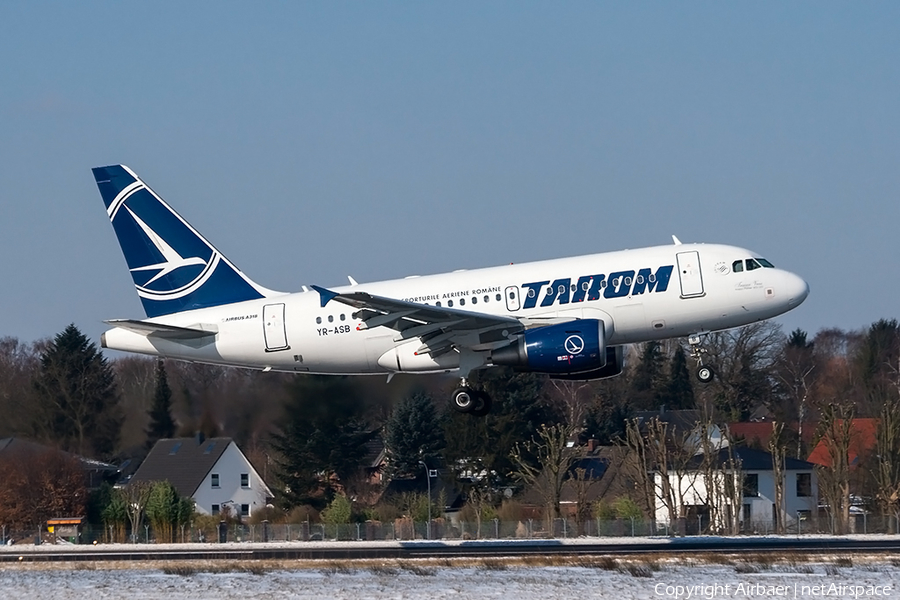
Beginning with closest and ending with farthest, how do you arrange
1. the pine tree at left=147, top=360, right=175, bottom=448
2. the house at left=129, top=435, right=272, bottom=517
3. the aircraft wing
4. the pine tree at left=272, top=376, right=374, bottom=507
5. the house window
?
the aircraft wing < the pine tree at left=272, top=376, right=374, bottom=507 < the pine tree at left=147, top=360, right=175, bottom=448 < the house at left=129, top=435, right=272, bottom=517 < the house window

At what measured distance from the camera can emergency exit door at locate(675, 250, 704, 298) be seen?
34.3 meters

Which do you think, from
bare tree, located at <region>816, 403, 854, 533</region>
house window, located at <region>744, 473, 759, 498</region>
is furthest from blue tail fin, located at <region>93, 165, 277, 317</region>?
house window, located at <region>744, 473, 759, 498</region>

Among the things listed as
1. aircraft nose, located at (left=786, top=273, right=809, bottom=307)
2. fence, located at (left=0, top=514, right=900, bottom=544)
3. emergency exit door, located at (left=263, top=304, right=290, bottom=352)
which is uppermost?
aircraft nose, located at (left=786, top=273, right=809, bottom=307)

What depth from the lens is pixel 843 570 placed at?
1229 inches

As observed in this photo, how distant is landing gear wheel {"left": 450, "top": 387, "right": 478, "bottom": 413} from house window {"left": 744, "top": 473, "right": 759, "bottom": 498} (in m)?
37.9

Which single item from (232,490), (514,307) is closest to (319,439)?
(232,490)

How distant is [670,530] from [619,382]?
47.1 meters

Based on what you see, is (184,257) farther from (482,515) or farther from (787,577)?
(482,515)

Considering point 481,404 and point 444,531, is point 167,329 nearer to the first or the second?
point 481,404

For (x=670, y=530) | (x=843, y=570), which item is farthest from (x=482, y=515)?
(x=843, y=570)

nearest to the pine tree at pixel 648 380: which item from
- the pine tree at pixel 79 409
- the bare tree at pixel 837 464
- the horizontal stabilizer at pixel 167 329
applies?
the bare tree at pixel 837 464

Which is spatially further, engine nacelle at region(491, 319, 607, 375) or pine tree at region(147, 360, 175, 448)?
pine tree at region(147, 360, 175, 448)

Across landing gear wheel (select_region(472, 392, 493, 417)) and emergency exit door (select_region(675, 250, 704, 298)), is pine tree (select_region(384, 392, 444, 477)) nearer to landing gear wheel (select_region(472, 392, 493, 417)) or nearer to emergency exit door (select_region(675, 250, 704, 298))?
landing gear wheel (select_region(472, 392, 493, 417))

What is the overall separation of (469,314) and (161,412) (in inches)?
657
